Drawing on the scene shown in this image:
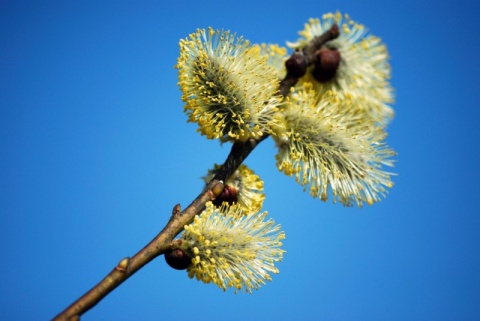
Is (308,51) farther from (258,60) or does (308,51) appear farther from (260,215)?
(260,215)

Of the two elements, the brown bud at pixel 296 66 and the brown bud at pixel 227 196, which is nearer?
the brown bud at pixel 227 196

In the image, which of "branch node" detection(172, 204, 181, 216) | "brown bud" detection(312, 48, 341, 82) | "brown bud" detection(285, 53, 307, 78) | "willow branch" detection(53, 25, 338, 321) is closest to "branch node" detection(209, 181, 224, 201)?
"willow branch" detection(53, 25, 338, 321)

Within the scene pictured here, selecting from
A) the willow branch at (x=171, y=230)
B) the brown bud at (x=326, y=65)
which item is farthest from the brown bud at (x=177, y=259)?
the brown bud at (x=326, y=65)

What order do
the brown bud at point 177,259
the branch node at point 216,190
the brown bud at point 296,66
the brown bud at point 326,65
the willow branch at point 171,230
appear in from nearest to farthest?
the willow branch at point 171,230 < the brown bud at point 177,259 < the branch node at point 216,190 < the brown bud at point 296,66 < the brown bud at point 326,65

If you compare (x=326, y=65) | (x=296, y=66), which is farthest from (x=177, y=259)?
(x=326, y=65)

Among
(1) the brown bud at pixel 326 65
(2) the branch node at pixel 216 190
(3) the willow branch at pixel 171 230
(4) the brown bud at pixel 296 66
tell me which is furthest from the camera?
(1) the brown bud at pixel 326 65

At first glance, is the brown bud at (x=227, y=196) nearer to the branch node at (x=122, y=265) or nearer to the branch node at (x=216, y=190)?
the branch node at (x=216, y=190)

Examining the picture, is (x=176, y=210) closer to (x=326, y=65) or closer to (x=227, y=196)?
(x=227, y=196)

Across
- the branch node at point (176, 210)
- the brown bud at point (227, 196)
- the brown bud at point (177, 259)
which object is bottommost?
the brown bud at point (177, 259)
